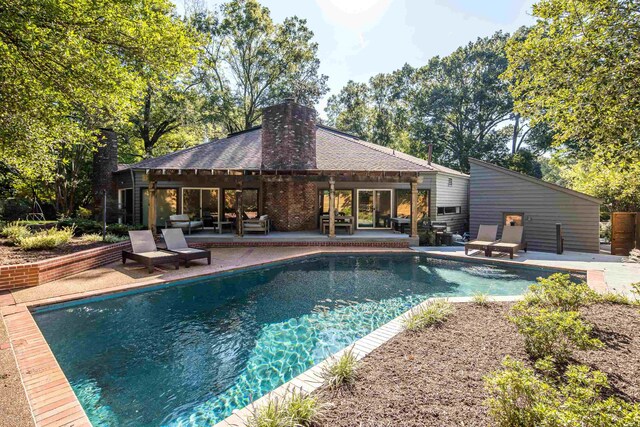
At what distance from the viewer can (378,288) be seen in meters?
7.27

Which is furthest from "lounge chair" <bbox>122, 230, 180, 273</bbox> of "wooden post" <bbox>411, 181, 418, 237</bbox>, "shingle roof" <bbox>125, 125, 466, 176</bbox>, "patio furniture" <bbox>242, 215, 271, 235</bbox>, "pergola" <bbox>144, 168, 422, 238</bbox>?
"wooden post" <bbox>411, 181, 418, 237</bbox>

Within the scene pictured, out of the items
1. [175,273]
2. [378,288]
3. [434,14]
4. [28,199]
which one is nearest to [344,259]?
[378,288]

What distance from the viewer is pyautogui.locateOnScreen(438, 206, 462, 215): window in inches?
640

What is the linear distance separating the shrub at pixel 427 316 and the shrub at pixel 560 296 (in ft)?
3.44

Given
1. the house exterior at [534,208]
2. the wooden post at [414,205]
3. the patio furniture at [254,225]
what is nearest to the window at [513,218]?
the house exterior at [534,208]

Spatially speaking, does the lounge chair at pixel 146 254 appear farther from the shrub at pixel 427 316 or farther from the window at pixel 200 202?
the window at pixel 200 202

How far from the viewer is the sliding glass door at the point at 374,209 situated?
15.5 metres

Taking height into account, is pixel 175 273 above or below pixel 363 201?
below

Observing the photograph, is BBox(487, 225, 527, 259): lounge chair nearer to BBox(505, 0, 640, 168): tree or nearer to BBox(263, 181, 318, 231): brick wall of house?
BBox(505, 0, 640, 168): tree

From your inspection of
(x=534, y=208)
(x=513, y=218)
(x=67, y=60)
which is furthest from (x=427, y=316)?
(x=513, y=218)

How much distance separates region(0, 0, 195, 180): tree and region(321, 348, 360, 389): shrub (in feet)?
25.9

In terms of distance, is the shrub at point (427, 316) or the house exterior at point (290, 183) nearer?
the shrub at point (427, 316)

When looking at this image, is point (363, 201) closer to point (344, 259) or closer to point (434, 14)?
point (344, 259)

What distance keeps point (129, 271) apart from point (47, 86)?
182 inches
